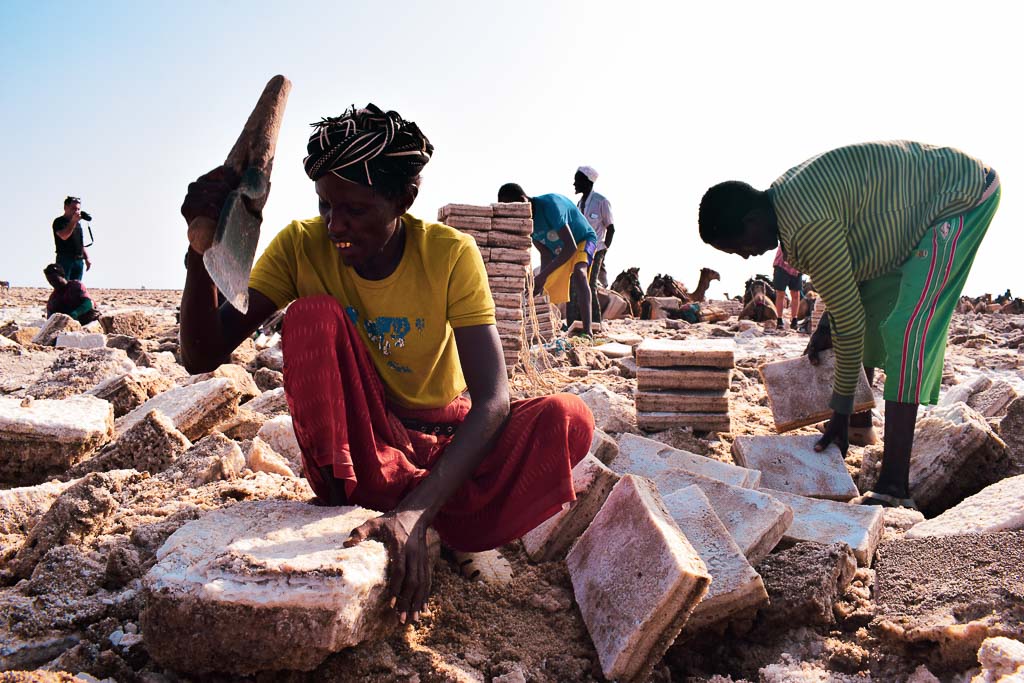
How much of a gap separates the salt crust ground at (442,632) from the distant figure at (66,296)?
801 centimetres

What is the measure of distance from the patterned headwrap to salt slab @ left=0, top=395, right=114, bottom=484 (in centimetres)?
199

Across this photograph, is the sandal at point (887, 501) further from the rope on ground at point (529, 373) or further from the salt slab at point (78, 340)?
the salt slab at point (78, 340)

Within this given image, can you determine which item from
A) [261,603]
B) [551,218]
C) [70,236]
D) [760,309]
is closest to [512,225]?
[551,218]

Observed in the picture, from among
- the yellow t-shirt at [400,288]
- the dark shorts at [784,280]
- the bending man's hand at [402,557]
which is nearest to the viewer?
the bending man's hand at [402,557]

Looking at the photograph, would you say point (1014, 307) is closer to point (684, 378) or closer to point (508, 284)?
point (508, 284)

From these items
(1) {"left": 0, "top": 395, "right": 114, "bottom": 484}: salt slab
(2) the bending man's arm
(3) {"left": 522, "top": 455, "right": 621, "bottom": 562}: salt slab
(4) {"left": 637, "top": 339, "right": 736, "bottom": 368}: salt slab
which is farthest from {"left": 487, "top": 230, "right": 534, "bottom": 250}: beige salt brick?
(3) {"left": 522, "top": 455, "right": 621, "bottom": 562}: salt slab

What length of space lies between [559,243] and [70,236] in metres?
6.00

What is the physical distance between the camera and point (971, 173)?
3498mm

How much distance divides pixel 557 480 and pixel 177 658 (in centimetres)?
107

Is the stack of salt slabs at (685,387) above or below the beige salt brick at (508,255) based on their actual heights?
below

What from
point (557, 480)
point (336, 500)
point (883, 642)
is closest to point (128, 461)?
point (336, 500)

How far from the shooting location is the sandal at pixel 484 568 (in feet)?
7.95

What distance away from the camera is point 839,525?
9.13 feet

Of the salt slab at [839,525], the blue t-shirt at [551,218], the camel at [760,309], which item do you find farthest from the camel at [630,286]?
the salt slab at [839,525]
